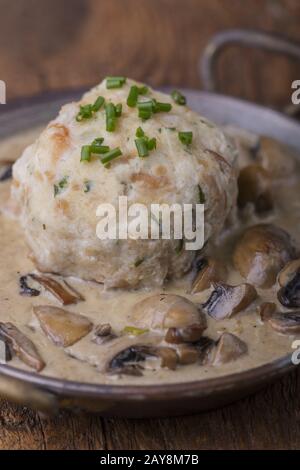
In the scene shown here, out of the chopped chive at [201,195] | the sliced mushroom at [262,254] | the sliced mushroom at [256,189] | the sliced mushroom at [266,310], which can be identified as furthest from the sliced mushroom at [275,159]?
the sliced mushroom at [266,310]

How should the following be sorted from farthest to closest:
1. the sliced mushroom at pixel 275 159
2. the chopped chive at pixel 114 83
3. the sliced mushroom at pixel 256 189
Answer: the sliced mushroom at pixel 275 159, the sliced mushroom at pixel 256 189, the chopped chive at pixel 114 83

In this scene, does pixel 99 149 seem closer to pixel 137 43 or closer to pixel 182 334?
pixel 182 334

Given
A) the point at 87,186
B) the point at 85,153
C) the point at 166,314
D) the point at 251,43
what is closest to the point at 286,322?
the point at 166,314

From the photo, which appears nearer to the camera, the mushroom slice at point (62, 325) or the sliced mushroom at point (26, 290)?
the mushroom slice at point (62, 325)

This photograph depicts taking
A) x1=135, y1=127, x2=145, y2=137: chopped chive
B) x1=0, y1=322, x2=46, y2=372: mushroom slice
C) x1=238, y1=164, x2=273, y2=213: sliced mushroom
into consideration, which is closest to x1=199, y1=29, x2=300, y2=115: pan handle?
x1=238, y1=164, x2=273, y2=213: sliced mushroom

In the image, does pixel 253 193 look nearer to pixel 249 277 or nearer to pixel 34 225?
pixel 249 277

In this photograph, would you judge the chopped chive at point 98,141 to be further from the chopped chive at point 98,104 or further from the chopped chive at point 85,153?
the chopped chive at point 98,104
